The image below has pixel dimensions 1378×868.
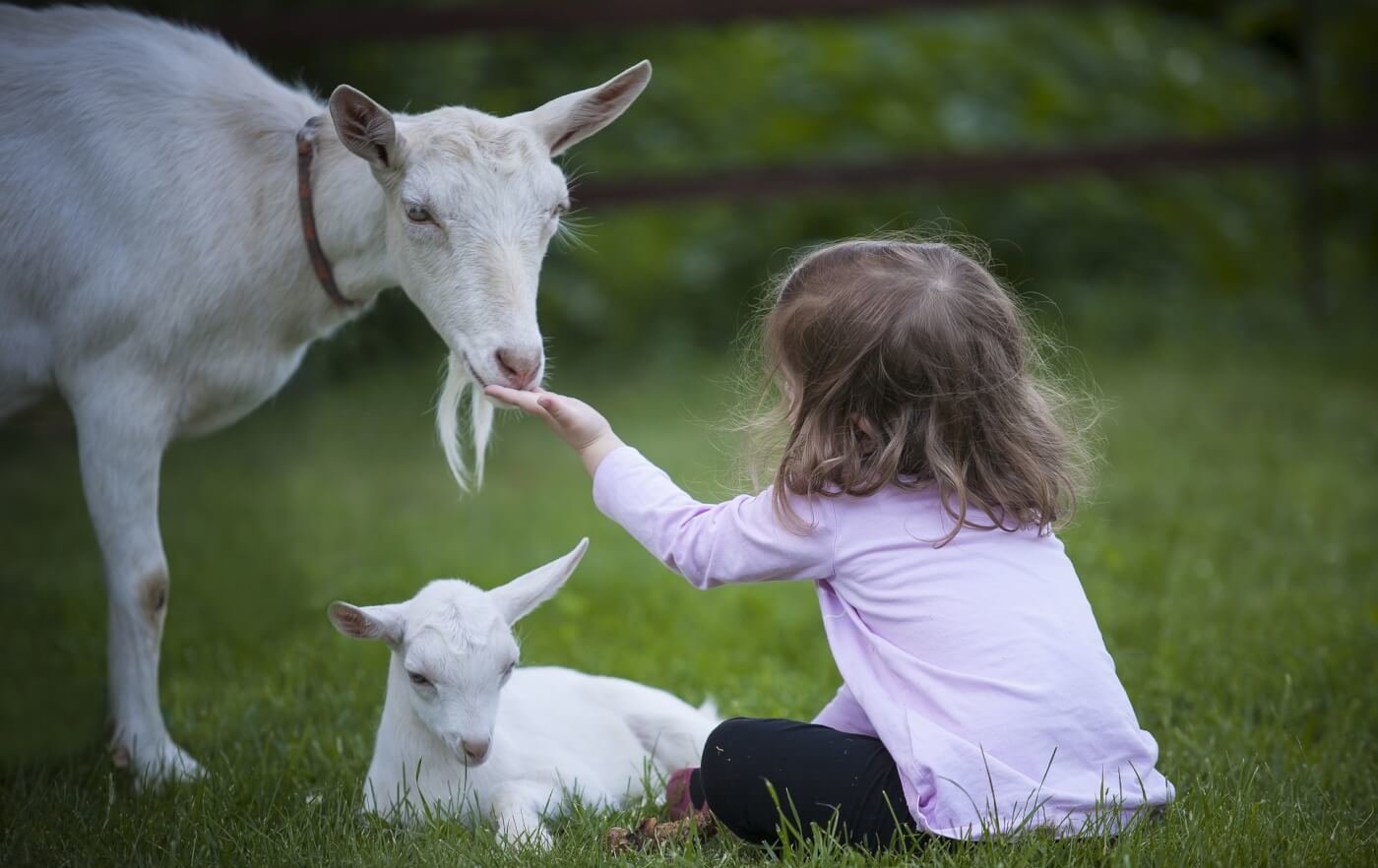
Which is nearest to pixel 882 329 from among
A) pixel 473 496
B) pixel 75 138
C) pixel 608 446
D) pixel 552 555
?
pixel 608 446

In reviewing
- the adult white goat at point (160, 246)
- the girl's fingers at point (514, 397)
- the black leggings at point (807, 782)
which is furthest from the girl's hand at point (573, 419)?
the black leggings at point (807, 782)

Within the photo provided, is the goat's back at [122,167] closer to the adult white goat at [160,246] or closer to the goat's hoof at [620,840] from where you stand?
the adult white goat at [160,246]

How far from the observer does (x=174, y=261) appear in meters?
3.02

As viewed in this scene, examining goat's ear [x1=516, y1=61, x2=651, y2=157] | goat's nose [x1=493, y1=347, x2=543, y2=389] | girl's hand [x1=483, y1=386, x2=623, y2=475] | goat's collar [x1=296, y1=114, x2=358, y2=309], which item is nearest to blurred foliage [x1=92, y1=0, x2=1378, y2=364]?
goat's collar [x1=296, y1=114, x2=358, y2=309]

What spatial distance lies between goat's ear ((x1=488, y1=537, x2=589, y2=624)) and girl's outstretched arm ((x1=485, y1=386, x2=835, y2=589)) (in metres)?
0.16

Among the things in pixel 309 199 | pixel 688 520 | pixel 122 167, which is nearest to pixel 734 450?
pixel 688 520

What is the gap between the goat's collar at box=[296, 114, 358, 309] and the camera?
308 centimetres

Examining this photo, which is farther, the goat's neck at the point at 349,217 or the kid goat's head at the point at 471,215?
the goat's neck at the point at 349,217

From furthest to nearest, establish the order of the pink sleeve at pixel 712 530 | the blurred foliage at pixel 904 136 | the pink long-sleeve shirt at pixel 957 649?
the blurred foliage at pixel 904 136 → the pink sleeve at pixel 712 530 → the pink long-sleeve shirt at pixel 957 649

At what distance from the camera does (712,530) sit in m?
2.39

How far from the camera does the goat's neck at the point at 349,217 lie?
2990 mm

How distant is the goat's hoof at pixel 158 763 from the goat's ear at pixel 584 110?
1522 mm

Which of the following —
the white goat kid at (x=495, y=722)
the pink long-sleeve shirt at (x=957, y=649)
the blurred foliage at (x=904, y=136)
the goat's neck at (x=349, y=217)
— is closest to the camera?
the pink long-sleeve shirt at (x=957, y=649)

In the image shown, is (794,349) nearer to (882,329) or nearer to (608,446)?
(882,329)
